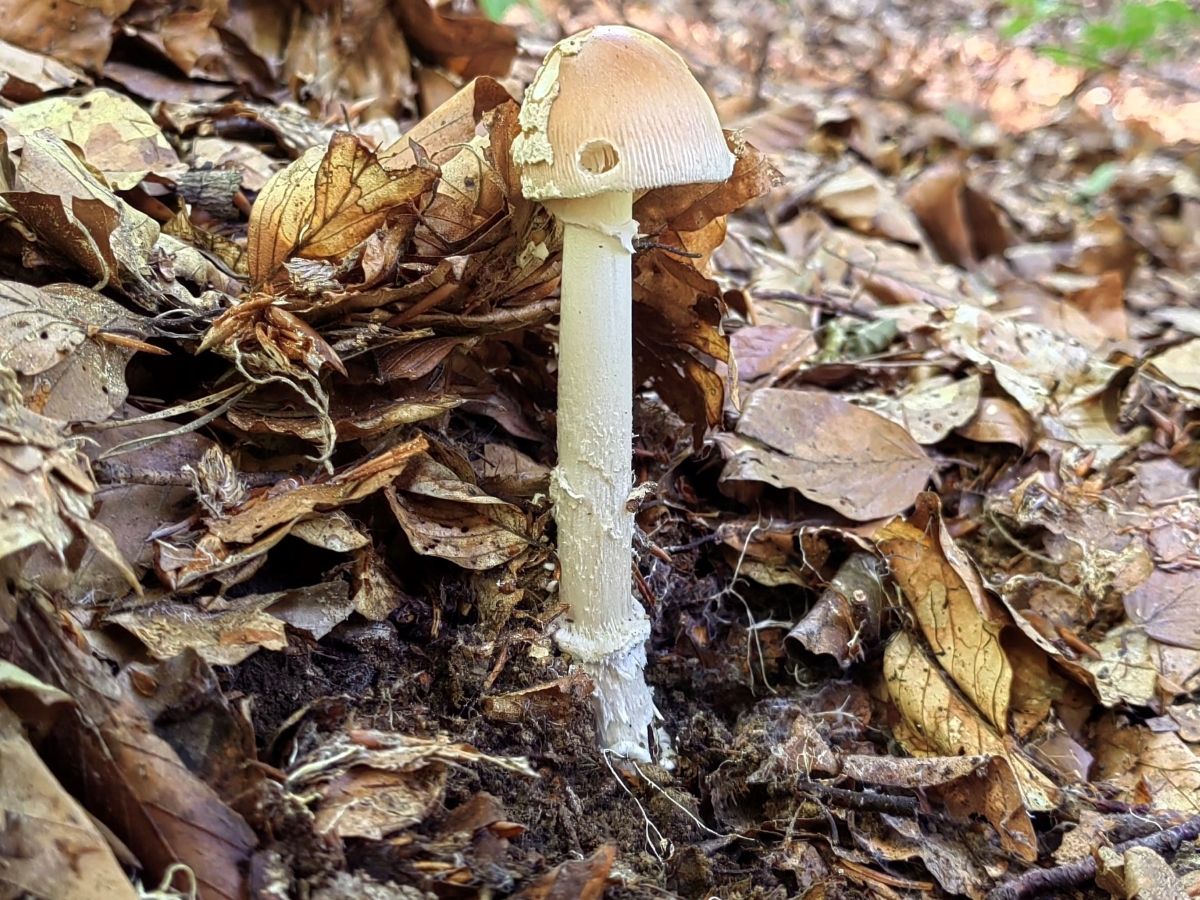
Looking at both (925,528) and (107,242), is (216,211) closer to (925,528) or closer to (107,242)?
(107,242)

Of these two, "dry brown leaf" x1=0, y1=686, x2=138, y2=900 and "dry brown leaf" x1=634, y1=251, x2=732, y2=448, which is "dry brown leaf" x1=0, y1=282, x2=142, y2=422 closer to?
"dry brown leaf" x1=0, y1=686, x2=138, y2=900

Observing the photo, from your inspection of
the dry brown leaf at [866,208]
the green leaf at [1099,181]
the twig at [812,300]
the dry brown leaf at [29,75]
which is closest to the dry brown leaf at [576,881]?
the twig at [812,300]

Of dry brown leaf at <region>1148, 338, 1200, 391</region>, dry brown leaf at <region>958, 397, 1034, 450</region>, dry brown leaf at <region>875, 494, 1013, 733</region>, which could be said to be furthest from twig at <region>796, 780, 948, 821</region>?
dry brown leaf at <region>1148, 338, 1200, 391</region>

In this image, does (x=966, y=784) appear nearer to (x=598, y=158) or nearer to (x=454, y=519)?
(x=454, y=519)

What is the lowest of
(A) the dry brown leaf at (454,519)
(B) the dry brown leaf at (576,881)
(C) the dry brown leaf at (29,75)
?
(B) the dry brown leaf at (576,881)

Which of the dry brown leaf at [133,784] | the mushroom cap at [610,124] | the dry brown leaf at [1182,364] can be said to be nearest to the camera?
the dry brown leaf at [133,784]

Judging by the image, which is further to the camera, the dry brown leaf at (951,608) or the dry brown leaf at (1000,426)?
the dry brown leaf at (1000,426)

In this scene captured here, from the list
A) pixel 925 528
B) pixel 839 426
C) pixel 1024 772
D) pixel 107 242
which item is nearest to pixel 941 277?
pixel 839 426

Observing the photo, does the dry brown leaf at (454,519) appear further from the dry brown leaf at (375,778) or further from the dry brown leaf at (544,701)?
the dry brown leaf at (375,778)
